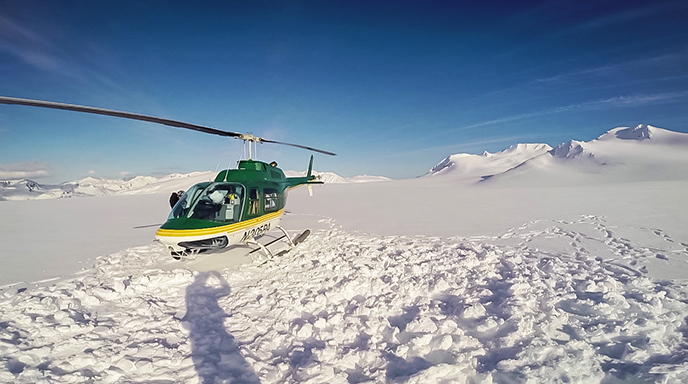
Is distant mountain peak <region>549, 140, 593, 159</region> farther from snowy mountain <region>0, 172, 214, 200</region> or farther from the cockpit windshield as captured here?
snowy mountain <region>0, 172, 214, 200</region>

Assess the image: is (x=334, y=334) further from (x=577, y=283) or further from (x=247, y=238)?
(x=577, y=283)

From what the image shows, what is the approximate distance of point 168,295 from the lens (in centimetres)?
542

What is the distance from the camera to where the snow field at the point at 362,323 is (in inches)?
127

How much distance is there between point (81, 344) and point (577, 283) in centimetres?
779

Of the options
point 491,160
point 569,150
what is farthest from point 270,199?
point 491,160

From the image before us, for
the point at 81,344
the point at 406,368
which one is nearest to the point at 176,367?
the point at 81,344

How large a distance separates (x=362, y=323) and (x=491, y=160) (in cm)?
10408

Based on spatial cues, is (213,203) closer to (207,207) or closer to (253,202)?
(207,207)

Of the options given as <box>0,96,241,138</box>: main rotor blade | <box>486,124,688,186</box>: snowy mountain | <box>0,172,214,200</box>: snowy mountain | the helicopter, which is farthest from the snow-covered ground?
<box>0,172,214,200</box>: snowy mountain

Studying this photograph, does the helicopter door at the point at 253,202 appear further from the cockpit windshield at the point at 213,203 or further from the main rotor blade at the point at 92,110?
the main rotor blade at the point at 92,110

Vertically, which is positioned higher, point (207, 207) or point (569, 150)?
point (569, 150)

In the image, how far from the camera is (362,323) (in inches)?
169

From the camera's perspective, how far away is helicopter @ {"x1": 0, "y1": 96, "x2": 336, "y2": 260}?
571 centimetres

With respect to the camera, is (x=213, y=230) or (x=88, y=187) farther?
(x=88, y=187)
